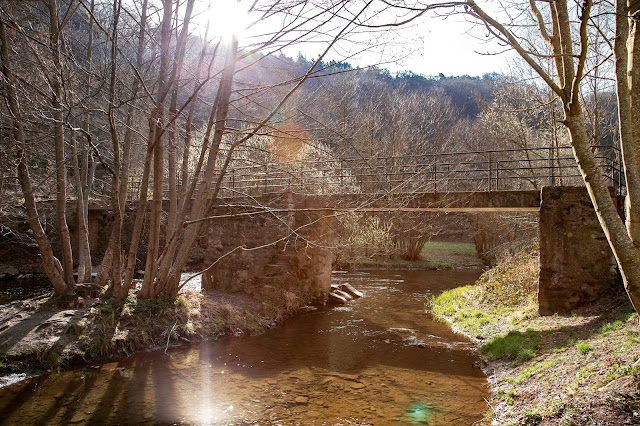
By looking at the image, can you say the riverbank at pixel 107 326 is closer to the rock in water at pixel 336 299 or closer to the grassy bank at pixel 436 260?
the rock in water at pixel 336 299

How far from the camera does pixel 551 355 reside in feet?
21.0

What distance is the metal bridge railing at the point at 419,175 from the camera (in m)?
9.65

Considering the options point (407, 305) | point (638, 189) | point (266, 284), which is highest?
point (638, 189)

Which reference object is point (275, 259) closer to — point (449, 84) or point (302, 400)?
point (302, 400)

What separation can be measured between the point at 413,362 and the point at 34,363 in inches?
238

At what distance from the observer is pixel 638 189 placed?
422cm

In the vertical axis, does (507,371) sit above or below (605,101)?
below

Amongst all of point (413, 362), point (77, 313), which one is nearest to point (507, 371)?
point (413, 362)

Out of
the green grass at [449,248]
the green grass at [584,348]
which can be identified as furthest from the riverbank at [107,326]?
the green grass at [449,248]

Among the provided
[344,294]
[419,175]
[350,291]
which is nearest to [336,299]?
[344,294]

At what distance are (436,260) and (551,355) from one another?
60.7 feet

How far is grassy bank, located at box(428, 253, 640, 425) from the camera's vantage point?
431cm

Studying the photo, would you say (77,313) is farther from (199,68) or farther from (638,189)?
(638,189)

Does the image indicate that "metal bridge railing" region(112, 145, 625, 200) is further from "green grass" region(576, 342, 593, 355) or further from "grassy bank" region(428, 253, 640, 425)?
"green grass" region(576, 342, 593, 355)
